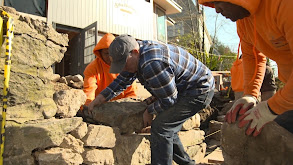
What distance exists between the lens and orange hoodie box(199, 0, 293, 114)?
4.14ft

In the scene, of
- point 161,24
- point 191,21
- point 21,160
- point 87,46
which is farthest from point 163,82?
point 191,21

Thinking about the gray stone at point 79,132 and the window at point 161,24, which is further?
the window at point 161,24

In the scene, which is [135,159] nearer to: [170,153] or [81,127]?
[170,153]

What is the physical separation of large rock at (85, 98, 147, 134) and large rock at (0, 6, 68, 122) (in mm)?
562

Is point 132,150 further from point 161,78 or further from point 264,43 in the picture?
point 264,43

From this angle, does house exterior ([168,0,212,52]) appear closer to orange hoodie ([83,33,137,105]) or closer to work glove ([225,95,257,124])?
orange hoodie ([83,33,137,105])

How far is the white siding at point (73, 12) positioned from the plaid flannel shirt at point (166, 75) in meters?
6.80

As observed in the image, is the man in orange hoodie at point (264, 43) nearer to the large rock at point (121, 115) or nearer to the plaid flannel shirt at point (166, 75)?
the plaid flannel shirt at point (166, 75)

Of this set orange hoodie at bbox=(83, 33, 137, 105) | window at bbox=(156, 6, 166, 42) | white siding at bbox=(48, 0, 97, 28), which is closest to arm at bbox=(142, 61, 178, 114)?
orange hoodie at bbox=(83, 33, 137, 105)

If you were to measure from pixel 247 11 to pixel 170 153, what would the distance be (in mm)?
1493

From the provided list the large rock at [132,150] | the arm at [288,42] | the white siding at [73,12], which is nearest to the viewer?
the arm at [288,42]

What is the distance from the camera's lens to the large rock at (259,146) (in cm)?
159

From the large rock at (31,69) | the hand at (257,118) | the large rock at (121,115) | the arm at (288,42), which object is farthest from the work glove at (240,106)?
the large rock at (31,69)

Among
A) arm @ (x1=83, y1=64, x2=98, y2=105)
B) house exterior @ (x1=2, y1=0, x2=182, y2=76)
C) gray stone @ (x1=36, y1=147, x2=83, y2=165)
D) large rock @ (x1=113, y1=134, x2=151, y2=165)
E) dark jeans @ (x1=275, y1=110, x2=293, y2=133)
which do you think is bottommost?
large rock @ (x1=113, y1=134, x2=151, y2=165)
